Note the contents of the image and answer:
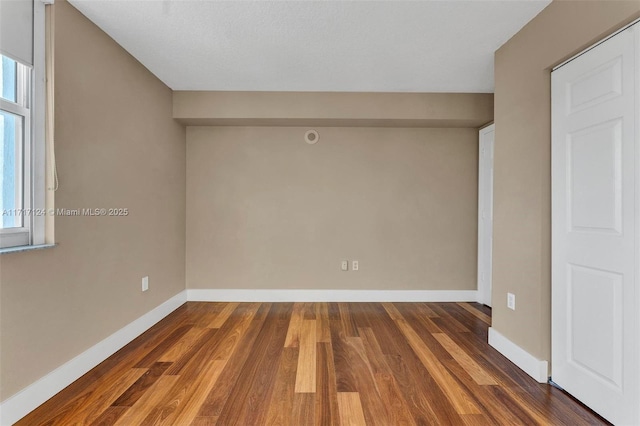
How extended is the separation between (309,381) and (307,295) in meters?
1.97

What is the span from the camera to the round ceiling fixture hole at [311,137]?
418 centimetres

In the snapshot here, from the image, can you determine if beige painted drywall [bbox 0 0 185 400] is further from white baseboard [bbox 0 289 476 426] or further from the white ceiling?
the white ceiling

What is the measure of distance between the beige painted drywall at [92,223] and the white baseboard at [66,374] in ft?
0.14

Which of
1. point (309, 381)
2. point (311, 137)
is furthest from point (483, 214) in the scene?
point (309, 381)

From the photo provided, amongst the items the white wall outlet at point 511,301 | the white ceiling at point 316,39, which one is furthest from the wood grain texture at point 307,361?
the white ceiling at point 316,39

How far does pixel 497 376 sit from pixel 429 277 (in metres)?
1.96

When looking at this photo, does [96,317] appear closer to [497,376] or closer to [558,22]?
[497,376]

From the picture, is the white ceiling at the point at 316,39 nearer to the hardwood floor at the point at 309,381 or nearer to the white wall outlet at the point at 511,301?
the white wall outlet at the point at 511,301

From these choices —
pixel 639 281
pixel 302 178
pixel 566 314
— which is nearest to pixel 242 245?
pixel 302 178

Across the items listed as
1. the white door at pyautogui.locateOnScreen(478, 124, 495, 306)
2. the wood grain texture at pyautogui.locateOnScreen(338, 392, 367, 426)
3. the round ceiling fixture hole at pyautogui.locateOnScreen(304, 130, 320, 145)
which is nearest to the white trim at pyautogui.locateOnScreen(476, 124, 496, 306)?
the white door at pyautogui.locateOnScreen(478, 124, 495, 306)

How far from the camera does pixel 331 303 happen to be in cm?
413

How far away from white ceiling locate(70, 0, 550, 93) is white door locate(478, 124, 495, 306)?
0.84 metres

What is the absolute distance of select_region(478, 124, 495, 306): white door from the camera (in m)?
4.01

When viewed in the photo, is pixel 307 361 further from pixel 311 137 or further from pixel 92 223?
pixel 311 137
